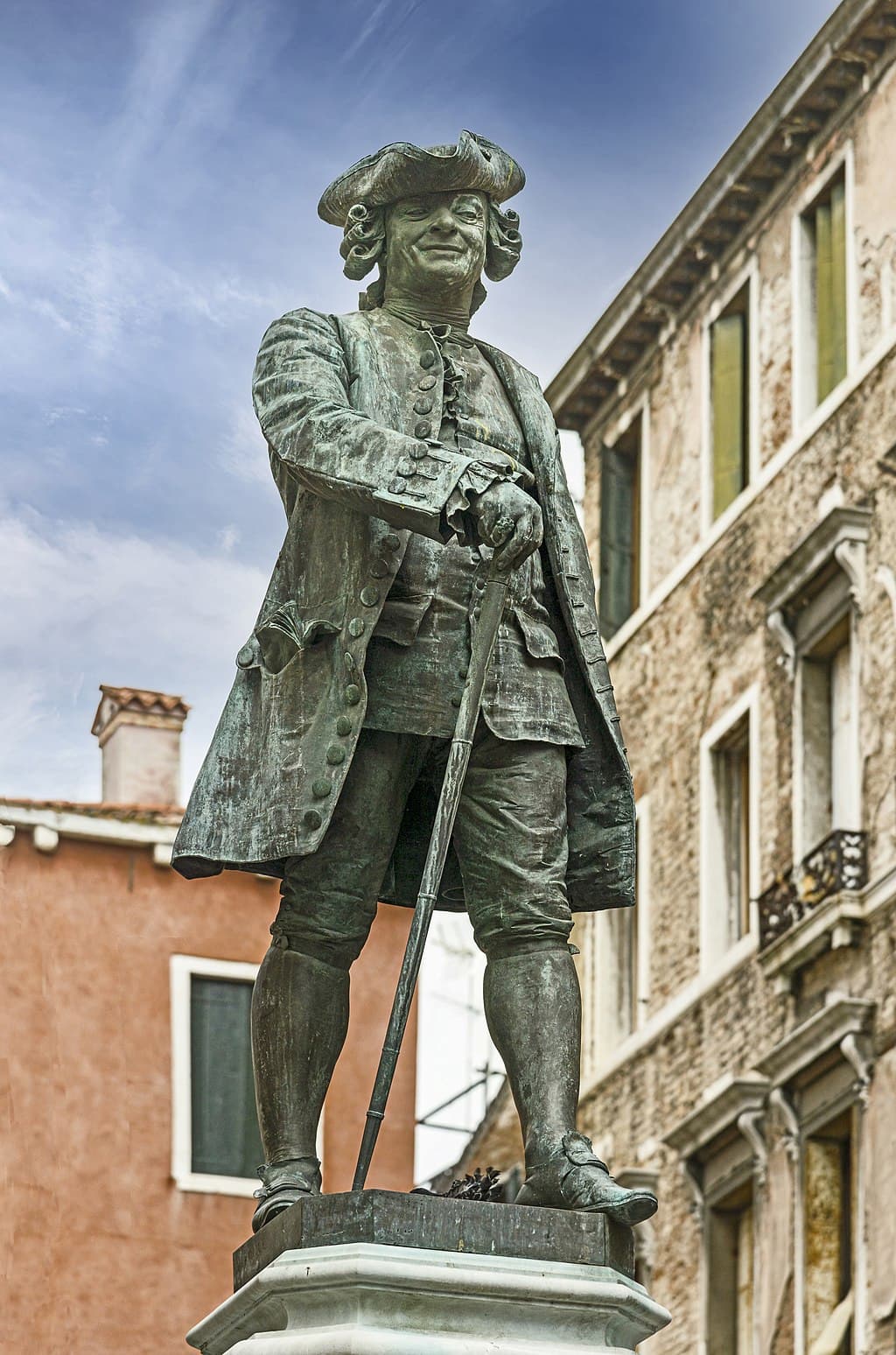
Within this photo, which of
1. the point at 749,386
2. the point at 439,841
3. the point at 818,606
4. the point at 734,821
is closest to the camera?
the point at 439,841

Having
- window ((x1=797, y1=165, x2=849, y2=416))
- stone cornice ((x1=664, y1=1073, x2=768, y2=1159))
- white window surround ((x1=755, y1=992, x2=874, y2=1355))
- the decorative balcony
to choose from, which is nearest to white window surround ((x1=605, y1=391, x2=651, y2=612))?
window ((x1=797, y1=165, x2=849, y2=416))

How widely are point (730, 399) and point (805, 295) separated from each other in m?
1.43

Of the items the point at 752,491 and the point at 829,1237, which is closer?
the point at 829,1237

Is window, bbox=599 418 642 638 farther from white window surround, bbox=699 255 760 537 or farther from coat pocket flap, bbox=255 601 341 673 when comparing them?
coat pocket flap, bbox=255 601 341 673

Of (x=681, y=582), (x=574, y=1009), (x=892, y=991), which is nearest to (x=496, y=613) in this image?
(x=574, y=1009)

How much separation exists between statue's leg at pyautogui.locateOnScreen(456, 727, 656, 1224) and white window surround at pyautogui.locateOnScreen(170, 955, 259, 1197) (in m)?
14.4

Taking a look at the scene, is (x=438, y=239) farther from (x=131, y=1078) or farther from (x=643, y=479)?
(x=643, y=479)

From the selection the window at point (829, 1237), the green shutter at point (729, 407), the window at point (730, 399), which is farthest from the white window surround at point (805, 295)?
the window at point (829, 1237)

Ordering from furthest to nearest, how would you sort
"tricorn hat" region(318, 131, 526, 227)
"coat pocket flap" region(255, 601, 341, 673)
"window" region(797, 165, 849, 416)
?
1. "window" region(797, 165, 849, 416)
2. "tricorn hat" region(318, 131, 526, 227)
3. "coat pocket flap" region(255, 601, 341, 673)

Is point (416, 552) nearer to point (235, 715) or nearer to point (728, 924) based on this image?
point (235, 715)

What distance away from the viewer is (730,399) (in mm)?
23375

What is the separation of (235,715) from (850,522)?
1413cm

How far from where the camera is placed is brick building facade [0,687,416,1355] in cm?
2055

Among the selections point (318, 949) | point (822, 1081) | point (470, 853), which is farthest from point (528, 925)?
point (822, 1081)
